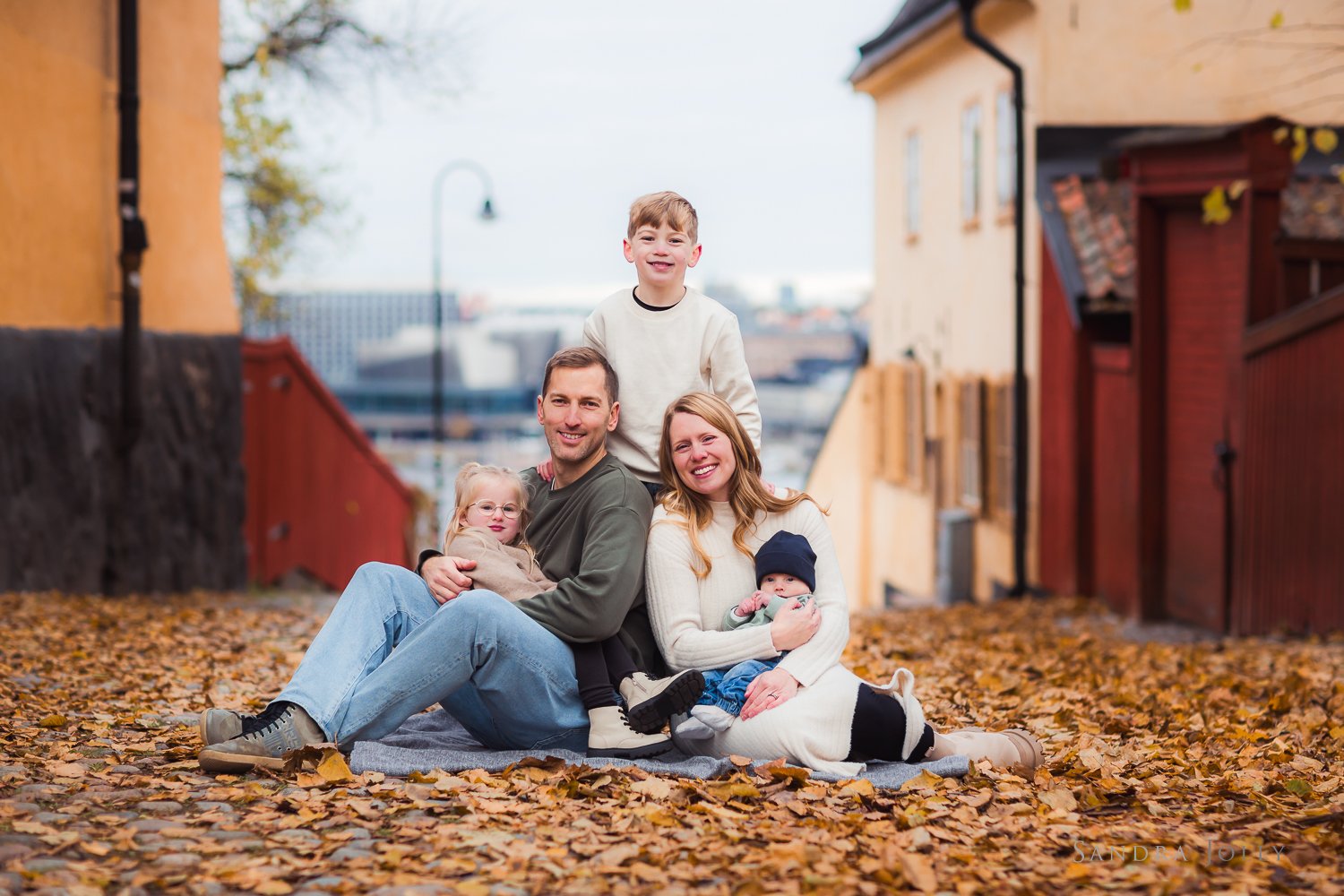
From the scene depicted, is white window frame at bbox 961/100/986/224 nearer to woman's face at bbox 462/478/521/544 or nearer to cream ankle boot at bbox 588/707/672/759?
woman's face at bbox 462/478/521/544

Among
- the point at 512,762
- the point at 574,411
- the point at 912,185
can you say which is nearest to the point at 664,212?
the point at 574,411

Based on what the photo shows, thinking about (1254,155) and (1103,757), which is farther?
(1254,155)

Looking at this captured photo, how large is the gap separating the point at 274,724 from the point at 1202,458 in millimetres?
8661

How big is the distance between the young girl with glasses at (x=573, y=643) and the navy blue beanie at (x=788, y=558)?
43 cm

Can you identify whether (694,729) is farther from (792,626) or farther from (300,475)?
(300,475)

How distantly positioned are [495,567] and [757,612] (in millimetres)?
863

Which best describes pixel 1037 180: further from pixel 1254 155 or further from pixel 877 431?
pixel 877 431

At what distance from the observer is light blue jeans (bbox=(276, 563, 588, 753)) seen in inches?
187

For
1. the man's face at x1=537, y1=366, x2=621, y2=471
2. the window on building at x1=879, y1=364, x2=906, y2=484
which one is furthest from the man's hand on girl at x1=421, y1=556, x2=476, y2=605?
the window on building at x1=879, y1=364, x2=906, y2=484

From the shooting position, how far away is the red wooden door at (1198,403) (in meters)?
11.1

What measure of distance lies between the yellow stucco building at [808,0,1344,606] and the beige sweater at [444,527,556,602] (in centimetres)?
832

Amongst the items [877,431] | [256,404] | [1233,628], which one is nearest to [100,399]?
[256,404]

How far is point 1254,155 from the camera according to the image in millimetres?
10641

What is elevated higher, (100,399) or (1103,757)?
(100,399)
